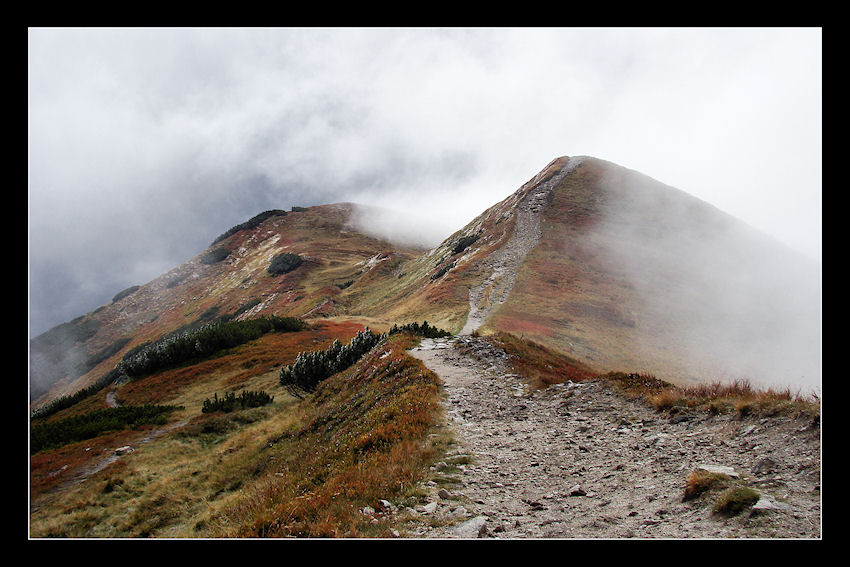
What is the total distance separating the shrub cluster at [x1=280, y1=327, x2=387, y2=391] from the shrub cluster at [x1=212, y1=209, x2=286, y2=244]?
6670 inches

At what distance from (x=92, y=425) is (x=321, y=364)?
42.4ft

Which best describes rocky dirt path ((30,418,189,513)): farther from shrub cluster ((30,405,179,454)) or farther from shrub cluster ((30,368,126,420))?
shrub cluster ((30,368,126,420))

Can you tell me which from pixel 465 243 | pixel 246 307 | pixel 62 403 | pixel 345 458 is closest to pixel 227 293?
pixel 246 307

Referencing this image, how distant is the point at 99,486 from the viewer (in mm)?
14734

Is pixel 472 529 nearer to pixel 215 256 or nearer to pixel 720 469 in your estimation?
pixel 720 469

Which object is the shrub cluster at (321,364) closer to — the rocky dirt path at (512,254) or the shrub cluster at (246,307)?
the rocky dirt path at (512,254)

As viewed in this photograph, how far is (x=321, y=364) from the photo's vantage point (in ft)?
85.9

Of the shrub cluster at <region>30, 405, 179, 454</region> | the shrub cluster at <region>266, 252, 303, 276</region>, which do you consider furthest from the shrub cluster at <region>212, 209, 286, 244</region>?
the shrub cluster at <region>30, 405, 179, 454</region>

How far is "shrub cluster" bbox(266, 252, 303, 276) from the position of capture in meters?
123

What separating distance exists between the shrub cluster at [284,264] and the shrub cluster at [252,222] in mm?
61337

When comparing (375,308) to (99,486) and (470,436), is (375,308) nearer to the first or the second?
(99,486)

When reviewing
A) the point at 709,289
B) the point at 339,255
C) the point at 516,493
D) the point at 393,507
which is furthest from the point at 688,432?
the point at 339,255

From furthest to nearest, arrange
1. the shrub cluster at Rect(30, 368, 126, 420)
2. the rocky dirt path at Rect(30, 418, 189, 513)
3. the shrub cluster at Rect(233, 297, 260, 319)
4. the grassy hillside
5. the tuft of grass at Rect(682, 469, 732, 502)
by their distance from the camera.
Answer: the shrub cluster at Rect(233, 297, 260, 319) → the shrub cluster at Rect(30, 368, 126, 420) → the rocky dirt path at Rect(30, 418, 189, 513) → the grassy hillside → the tuft of grass at Rect(682, 469, 732, 502)

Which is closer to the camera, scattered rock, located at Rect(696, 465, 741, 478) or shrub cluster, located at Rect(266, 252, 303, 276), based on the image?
scattered rock, located at Rect(696, 465, 741, 478)
